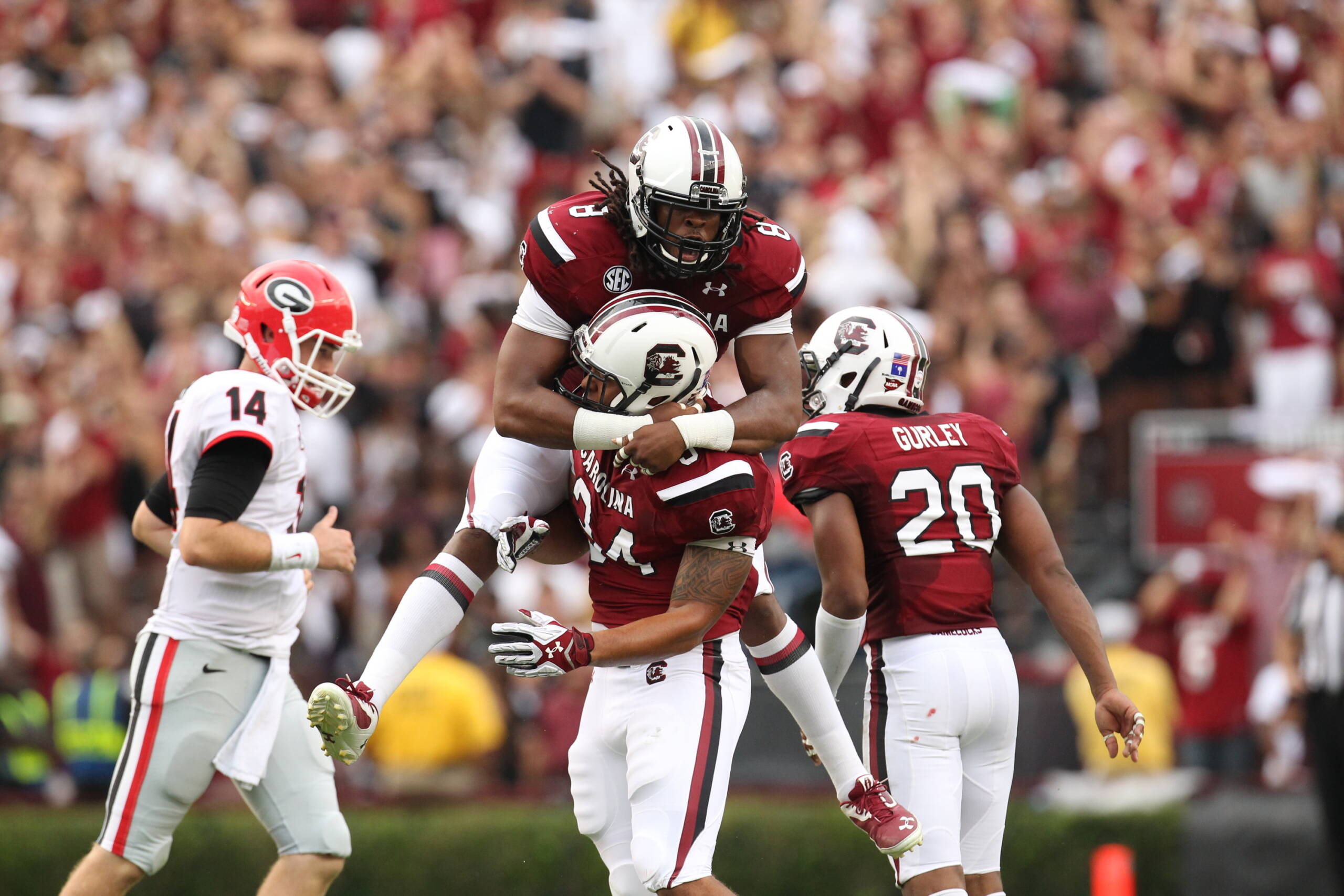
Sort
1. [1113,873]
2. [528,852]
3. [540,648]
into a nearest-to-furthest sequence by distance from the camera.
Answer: [540,648] → [1113,873] → [528,852]

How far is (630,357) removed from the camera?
16.6 feet

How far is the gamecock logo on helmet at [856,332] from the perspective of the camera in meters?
5.82

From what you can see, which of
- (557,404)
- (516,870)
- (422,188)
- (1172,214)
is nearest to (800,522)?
(516,870)

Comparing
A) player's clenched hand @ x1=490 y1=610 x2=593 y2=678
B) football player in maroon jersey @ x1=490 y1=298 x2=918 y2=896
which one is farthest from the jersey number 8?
player's clenched hand @ x1=490 y1=610 x2=593 y2=678

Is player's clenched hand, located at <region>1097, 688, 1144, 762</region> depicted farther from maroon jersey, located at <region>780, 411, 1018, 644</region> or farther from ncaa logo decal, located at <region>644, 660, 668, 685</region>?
ncaa logo decal, located at <region>644, 660, 668, 685</region>

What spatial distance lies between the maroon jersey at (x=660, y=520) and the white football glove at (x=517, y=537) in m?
0.16

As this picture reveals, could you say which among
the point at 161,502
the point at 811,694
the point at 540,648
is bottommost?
the point at 811,694

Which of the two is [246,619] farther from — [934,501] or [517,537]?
[934,501]

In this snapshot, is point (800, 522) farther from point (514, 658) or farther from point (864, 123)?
point (514, 658)

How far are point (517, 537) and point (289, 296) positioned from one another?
1.20m

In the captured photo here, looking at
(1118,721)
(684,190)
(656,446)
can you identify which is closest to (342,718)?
(656,446)

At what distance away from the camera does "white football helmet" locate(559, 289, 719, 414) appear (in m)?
5.02

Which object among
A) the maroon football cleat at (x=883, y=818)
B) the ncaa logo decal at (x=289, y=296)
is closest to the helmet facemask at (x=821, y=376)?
the maroon football cleat at (x=883, y=818)

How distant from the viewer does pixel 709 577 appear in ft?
16.6
